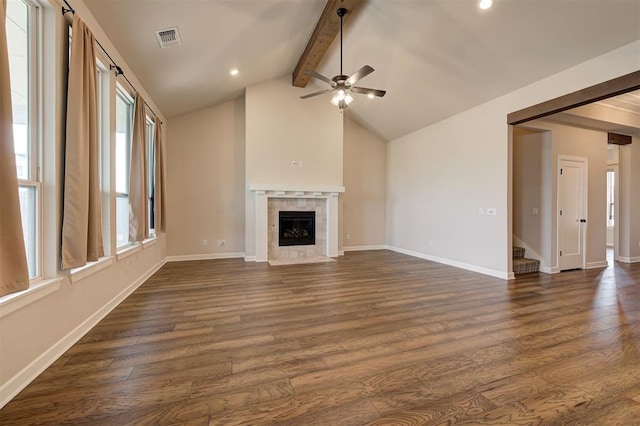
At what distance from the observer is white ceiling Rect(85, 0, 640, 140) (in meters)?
3.00

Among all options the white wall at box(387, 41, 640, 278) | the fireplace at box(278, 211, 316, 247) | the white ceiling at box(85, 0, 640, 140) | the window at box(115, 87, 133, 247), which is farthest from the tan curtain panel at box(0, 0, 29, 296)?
the white wall at box(387, 41, 640, 278)

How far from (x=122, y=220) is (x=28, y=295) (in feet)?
Result: 7.25

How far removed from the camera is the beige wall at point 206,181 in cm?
607

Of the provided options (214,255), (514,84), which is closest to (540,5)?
(514,84)

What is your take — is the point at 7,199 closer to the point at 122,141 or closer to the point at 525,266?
the point at 122,141

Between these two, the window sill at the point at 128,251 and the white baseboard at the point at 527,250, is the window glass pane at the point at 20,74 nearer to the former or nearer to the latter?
the window sill at the point at 128,251

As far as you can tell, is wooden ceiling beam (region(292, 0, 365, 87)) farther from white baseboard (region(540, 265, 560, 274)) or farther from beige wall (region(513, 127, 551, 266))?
white baseboard (region(540, 265, 560, 274))

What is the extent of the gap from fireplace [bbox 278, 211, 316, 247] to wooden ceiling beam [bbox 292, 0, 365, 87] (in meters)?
3.00

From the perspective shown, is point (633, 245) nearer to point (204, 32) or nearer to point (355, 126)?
point (355, 126)

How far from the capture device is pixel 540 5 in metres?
3.01

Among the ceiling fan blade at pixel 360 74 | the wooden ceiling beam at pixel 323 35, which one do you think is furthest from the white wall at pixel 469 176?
the wooden ceiling beam at pixel 323 35

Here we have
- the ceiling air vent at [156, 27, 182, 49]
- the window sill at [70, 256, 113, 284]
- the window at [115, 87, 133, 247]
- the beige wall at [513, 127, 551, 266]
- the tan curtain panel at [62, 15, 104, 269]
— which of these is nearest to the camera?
the tan curtain panel at [62, 15, 104, 269]

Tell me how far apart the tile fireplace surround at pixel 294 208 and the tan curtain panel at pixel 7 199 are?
4413mm

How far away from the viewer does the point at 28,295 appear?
1807mm
